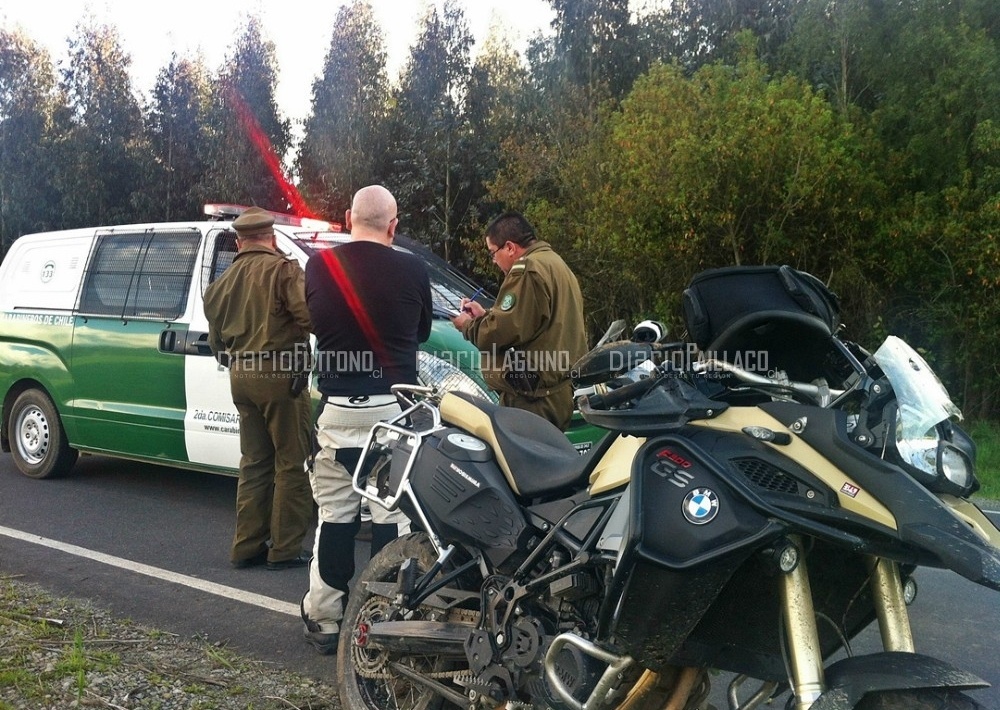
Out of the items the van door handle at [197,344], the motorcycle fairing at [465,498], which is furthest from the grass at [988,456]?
the van door handle at [197,344]

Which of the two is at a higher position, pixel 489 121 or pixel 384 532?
pixel 489 121

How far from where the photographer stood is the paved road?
4.69 m

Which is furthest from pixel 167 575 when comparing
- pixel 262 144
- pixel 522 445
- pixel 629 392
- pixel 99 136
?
pixel 99 136

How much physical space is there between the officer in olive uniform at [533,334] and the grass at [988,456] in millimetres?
3330

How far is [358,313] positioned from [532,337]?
1.34 meters

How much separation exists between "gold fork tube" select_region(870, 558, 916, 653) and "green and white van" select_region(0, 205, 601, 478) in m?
3.61

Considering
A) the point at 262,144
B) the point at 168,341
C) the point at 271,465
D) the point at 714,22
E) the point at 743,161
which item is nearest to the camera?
the point at 271,465

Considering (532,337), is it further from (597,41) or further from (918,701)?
(597,41)

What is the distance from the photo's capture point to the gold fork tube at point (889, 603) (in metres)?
2.51

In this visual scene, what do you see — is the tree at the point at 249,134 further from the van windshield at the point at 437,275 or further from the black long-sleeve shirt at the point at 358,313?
the black long-sleeve shirt at the point at 358,313

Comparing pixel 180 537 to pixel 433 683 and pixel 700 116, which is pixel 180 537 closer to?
pixel 433 683

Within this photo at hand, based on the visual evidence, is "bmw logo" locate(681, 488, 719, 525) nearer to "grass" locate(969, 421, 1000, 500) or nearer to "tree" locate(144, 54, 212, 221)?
"grass" locate(969, 421, 1000, 500)

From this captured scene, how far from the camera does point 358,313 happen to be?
4.55 m

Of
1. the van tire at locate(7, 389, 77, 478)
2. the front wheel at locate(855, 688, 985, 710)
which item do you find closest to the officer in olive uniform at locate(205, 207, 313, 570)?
the van tire at locate(7, 389, 77, 478)
